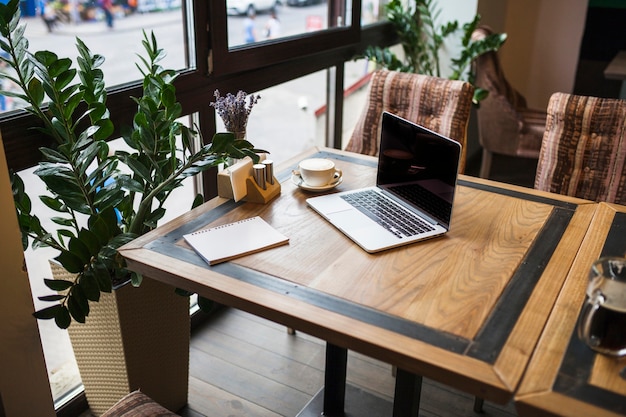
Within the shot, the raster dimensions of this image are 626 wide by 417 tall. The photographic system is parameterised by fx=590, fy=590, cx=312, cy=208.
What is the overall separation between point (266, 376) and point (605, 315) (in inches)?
53.2

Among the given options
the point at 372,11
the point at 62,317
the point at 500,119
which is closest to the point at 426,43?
the point at 372,11

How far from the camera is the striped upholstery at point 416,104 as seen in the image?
7.29 ft

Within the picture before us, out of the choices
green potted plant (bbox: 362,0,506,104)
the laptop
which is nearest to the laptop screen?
the laptop

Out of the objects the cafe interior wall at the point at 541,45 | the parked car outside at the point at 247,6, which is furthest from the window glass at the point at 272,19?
the cafe interior wall at the point at 541,45

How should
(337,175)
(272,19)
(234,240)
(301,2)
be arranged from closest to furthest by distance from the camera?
(234,240), (337,175), (272,19), (301,2)

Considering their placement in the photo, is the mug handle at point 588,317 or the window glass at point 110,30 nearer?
the mug handle at point 588,317

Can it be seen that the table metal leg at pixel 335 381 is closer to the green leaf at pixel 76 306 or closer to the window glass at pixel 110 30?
the green leaf at pixel 76 306

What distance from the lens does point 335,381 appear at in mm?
1822

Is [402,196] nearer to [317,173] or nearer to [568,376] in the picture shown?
[317,173]

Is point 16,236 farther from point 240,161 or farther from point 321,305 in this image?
point 321,305

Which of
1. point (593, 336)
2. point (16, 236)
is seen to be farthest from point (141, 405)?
point (593, 336)

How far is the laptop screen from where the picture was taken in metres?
1.43

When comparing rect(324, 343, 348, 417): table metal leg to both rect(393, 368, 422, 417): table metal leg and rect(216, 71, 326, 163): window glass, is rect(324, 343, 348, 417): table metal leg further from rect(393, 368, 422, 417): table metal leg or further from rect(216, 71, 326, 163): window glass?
rect(216, 71, 326, 163): window glass

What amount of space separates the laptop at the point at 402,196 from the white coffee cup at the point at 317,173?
0.06 m
